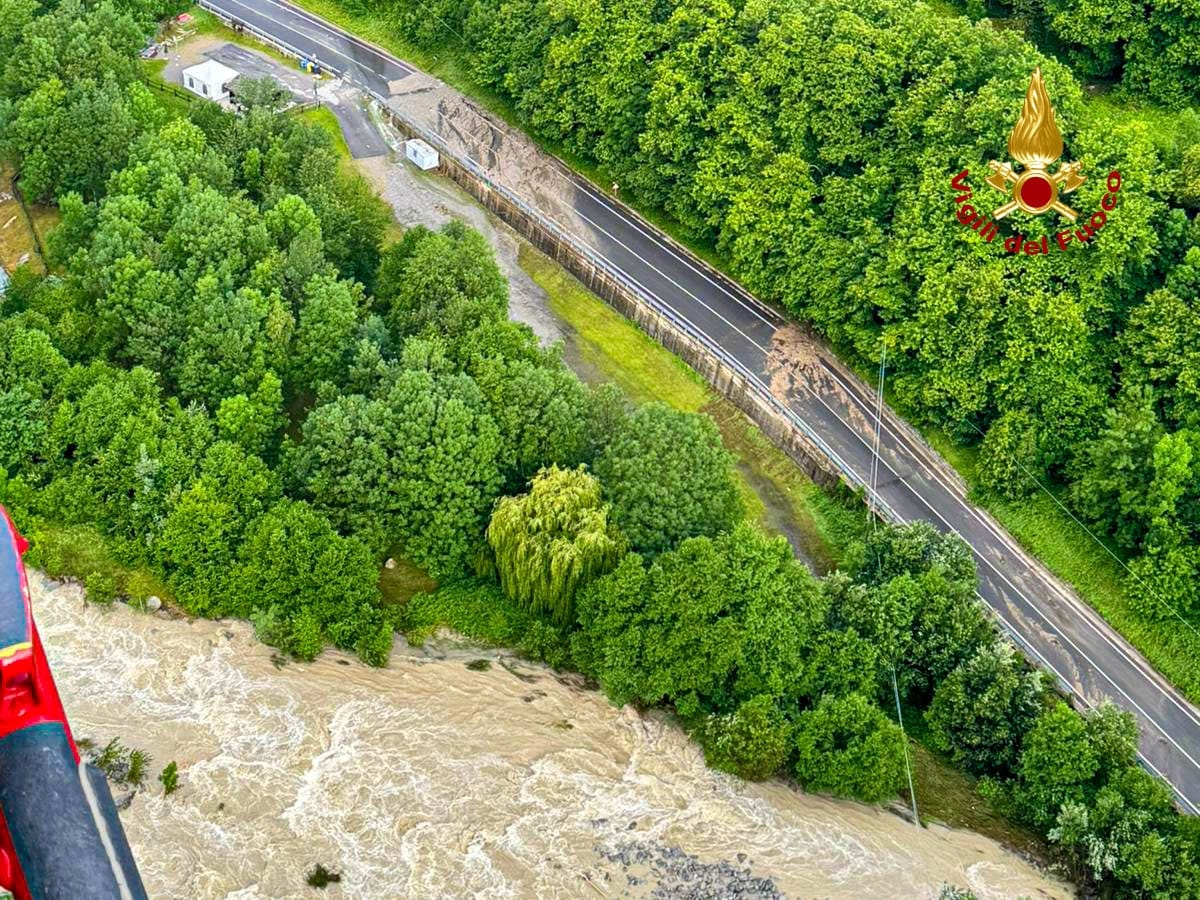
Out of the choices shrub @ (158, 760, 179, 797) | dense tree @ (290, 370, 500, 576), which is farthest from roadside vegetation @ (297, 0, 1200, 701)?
shrub @ (158, 760, 179, 797)

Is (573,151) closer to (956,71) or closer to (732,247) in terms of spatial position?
(732,247)

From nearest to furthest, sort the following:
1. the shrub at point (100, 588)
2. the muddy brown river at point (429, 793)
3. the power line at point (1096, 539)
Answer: the muddy brown river at point (429, 793) < the shrub at point (100, 588) < the power line at point (1096, 539)

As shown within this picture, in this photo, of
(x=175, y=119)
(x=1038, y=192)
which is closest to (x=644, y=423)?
(x=1038, y=192)

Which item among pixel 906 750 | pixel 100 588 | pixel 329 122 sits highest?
pixel 329 122

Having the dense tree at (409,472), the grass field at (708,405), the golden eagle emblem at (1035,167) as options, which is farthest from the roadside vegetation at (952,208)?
the dense tree at (409,472)

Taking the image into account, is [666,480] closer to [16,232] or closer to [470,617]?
[470,617]

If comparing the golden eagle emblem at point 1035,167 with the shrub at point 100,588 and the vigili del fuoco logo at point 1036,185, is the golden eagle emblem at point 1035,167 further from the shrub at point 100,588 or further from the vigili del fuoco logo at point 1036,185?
the shrub at point 100,588

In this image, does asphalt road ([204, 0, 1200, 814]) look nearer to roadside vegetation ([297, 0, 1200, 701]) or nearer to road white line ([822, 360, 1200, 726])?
road white line ([822, 360, 1200, 726])

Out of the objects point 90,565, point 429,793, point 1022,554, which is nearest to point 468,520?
point 429,793
